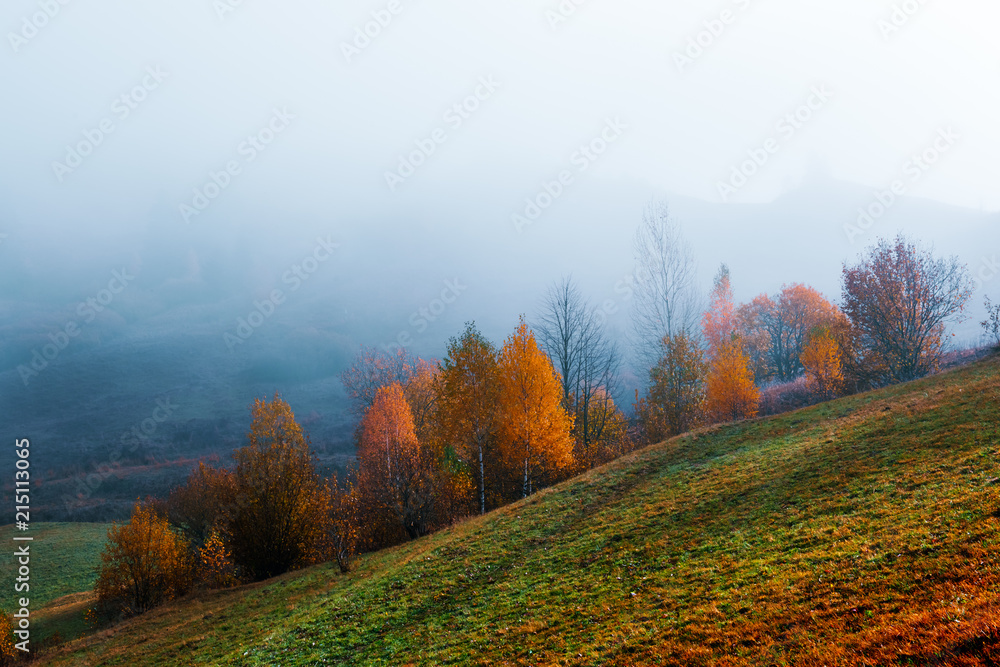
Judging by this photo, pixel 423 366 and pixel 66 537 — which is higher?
pixel 423 366

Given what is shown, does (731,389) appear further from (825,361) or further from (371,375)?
(371,375)

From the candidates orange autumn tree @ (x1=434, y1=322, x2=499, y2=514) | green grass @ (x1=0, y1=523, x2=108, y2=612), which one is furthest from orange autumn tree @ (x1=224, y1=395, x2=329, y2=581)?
green grass @ (x1=0, y1=523, x2=108, y2=612)

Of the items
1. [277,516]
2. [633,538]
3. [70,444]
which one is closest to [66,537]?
[277,516]

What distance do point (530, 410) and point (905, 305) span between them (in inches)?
1584

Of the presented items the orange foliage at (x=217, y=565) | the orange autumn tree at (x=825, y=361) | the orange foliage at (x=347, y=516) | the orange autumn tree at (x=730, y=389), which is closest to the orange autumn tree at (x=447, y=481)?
the orange foliage at (x=347, y=516)

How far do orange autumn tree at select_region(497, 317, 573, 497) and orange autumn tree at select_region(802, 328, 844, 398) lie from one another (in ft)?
97.0

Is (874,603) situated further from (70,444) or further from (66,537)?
(70,444)

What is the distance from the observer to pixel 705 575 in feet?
42.9

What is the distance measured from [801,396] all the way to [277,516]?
55.7m

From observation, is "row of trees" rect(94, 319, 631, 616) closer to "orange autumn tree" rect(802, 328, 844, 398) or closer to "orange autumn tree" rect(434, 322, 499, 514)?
"orange autumn tree" rect(434, 322, 499, 514)

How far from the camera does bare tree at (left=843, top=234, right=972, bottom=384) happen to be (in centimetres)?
4594

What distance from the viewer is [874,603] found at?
8797 mm

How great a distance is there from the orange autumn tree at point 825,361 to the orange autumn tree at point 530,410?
29578 mm

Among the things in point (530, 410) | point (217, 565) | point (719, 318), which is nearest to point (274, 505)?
point (217, 565)
